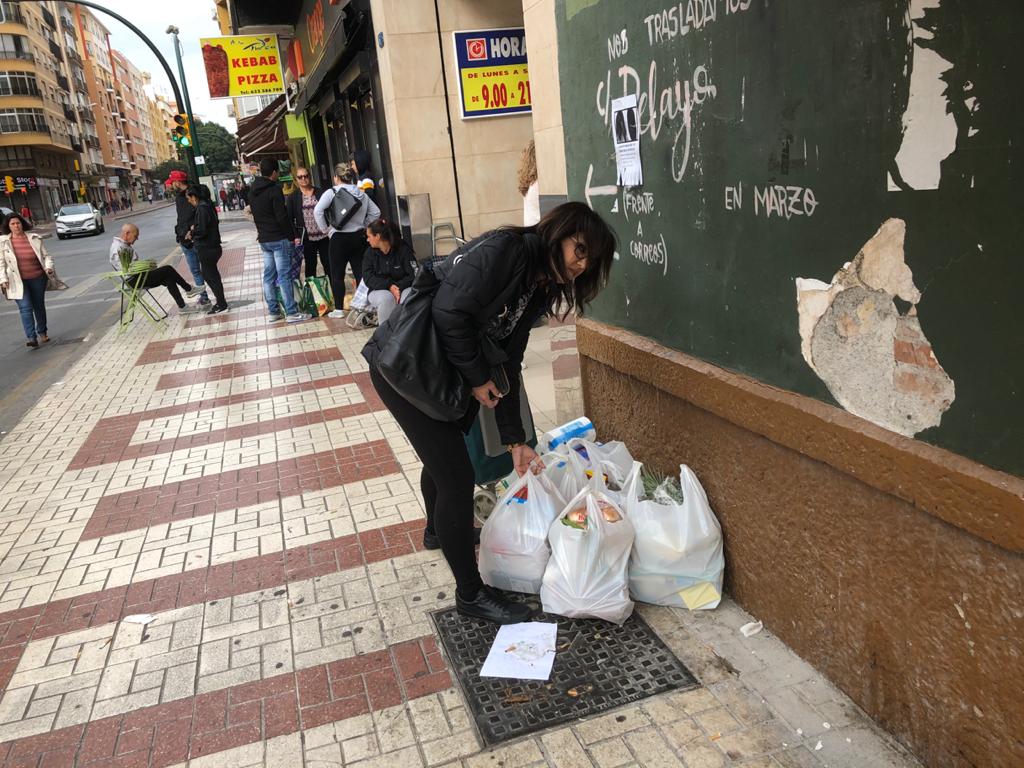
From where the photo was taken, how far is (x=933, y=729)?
2148mm

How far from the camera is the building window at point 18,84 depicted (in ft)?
199

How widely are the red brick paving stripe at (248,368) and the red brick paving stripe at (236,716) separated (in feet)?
17.0

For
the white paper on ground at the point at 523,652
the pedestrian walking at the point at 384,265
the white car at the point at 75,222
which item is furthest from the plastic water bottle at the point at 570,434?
the white car at the point at 75,222

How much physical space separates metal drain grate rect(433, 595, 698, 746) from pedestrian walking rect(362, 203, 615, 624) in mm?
204

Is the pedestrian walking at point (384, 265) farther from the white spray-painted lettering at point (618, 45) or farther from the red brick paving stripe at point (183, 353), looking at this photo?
the white spray-painted lettering at point (618, 45)

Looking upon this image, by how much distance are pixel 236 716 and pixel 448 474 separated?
3.72 ft

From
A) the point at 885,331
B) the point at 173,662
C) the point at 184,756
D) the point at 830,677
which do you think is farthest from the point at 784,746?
the point at 173,662

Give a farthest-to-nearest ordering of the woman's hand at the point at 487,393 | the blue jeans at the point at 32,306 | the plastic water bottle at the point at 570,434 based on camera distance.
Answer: the blue jeans at the point at 32,306, the plastic water bottle at the point at 570,434, the woman's hand at the point at 487,393

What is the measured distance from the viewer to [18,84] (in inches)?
2413

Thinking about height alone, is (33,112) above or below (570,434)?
above

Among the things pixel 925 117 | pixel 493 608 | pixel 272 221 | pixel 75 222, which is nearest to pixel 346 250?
pixel 272 221

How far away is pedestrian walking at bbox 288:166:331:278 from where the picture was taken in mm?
10609

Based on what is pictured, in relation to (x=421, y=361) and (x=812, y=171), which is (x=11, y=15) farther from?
(x=812, y=171)

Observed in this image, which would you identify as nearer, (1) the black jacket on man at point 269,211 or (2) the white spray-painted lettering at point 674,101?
(2) the white spray-painted lettering at point 674,101
